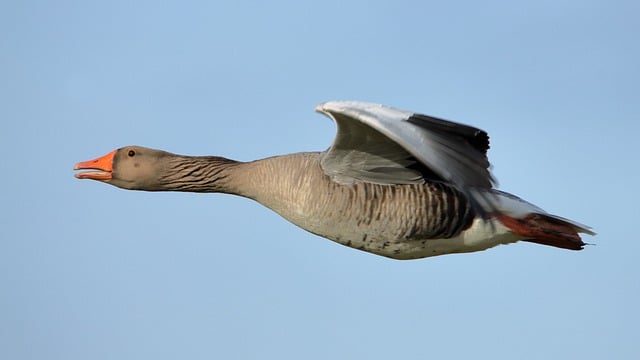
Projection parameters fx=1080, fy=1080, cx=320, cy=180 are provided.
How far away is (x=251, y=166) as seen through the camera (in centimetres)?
1081

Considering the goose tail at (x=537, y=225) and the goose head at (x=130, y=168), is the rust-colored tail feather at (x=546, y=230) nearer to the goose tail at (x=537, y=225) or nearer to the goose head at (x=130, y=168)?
the goose tail at (x=537, y=225)

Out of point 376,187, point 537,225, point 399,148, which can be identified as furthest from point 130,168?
point 537,225

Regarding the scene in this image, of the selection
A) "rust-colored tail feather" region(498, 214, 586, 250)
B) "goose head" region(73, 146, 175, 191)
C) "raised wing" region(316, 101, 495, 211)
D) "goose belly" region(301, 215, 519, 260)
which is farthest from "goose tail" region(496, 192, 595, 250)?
"goose head" region(73, 146, 175, 191)

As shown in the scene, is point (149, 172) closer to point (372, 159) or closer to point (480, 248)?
point (372, 159)

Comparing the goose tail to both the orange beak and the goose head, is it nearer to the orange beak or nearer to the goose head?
the goose head

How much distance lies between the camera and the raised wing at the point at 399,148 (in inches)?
350

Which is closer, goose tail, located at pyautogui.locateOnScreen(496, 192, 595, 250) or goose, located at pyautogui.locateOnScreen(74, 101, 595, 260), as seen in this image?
goose, located at pyautogui.locateOnScreen(74, 101, 595, 260)

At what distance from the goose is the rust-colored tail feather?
0.01 metres

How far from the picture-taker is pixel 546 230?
436 inches

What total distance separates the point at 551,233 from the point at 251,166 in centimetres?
316

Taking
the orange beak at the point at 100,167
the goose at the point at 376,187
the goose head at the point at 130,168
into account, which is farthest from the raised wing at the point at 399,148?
the orange beak at the point at 100,167

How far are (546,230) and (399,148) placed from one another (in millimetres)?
2062

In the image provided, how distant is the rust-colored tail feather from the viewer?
35.9 feet

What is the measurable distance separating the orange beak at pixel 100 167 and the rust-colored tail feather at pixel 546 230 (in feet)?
13.3
